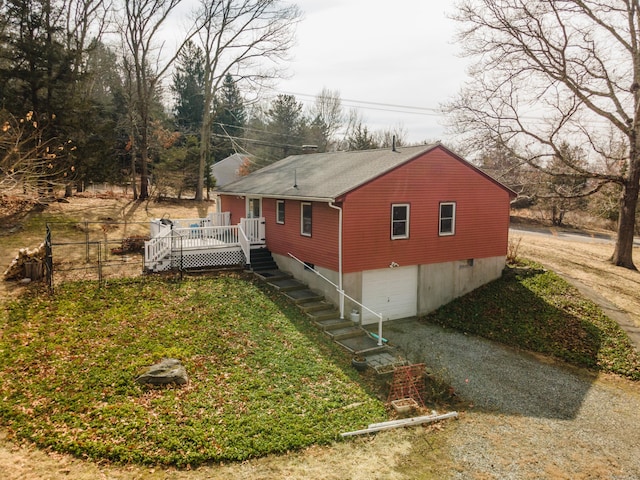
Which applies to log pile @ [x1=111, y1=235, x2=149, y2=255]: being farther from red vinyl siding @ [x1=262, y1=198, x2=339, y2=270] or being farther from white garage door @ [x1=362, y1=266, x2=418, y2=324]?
white garage door @ [x1=362, y1=266, x2=418, y2=324]

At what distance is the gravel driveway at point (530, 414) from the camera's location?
8.47 m

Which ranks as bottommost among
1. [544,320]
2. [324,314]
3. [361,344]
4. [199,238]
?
[361,344]

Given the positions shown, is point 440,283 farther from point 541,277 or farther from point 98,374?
point 98,374

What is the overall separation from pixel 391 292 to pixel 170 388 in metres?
9.08

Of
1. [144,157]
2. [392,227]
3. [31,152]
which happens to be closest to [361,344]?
[392,227]

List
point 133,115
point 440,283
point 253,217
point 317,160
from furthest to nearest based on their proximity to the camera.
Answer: point 133,115 < point 317,160 < point 253,217 < point 440,283

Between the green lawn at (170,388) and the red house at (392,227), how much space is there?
285 centimetres

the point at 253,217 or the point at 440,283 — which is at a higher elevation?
the point at 253,217

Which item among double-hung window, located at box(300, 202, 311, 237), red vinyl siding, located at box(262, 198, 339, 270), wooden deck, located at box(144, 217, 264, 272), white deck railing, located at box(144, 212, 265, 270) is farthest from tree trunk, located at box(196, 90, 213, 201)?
double-hung window, located at box(300, 202, 311, 237)

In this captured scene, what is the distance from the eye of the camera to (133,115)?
3312cm

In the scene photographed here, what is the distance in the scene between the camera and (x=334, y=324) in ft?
46.0

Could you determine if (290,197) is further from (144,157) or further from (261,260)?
(144,157)

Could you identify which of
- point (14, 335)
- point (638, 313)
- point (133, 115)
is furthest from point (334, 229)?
point (133, 115)

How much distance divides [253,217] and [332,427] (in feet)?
42.6
